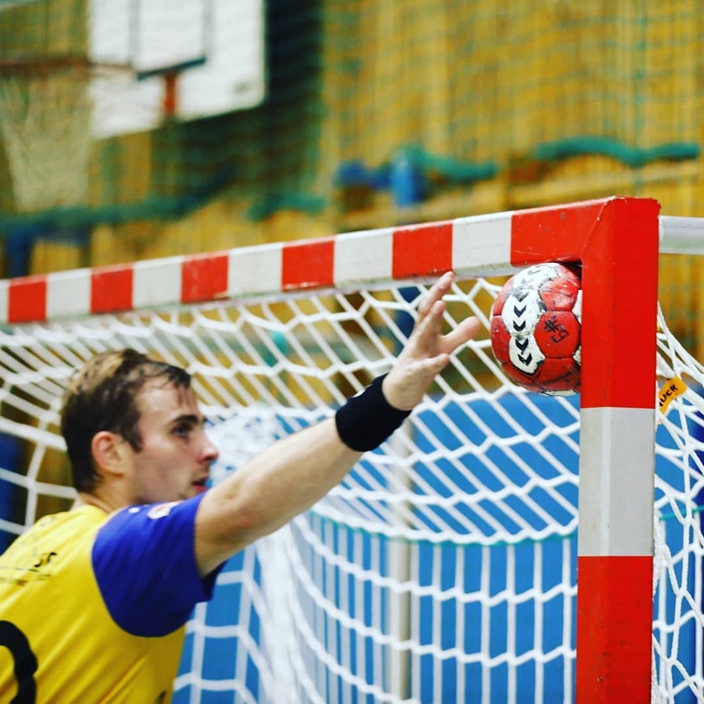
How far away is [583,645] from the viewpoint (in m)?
1.35

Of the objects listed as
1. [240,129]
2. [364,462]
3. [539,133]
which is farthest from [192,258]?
[240,129]

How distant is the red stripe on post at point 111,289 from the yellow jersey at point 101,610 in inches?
24.7

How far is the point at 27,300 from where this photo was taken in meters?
2.55

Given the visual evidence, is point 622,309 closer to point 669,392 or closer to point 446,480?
point 669,392

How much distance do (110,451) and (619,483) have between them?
0.99 metres

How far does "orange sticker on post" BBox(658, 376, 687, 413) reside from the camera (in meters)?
1.44

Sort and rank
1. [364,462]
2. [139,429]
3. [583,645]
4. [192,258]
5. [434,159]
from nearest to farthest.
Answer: [583,645] → [139,429] → [192,258] → [364,462] → [434,159]

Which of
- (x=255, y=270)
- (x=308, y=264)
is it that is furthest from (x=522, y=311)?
(x=255, y=270)

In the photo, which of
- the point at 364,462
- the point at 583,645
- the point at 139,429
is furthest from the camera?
the point at 364,462

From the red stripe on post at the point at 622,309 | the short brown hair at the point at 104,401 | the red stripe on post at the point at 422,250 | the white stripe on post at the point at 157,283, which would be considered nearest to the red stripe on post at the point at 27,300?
the white stripe on post at the point at 157,283

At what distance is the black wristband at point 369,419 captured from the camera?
1.55m

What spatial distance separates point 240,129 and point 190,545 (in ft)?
17.0

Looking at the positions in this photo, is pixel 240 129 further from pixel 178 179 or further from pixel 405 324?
pixel 405 324

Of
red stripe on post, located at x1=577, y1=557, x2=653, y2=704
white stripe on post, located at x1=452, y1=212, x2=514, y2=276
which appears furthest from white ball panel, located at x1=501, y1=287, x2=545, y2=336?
red stripe on post, located at x1=577, y1=557, x2=653, y2=704
